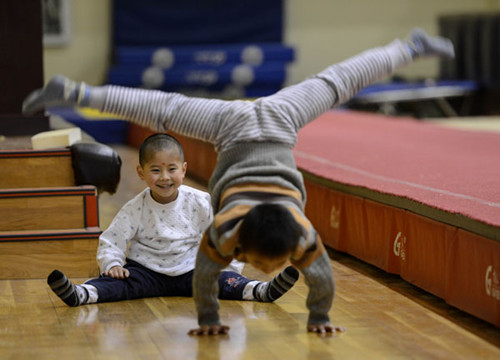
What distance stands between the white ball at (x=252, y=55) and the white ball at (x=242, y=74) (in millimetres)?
77

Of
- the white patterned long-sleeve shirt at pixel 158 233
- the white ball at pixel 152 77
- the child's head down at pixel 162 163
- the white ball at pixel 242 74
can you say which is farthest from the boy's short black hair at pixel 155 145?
the white ball at pixel 242 74

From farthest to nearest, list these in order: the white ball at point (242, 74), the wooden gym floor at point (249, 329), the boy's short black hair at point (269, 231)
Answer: the white ball at point (242, 74) < the wooden gym floor at point (249, 329) < the boy's short black hair at point (269, 231)

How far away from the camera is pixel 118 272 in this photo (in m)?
2.24

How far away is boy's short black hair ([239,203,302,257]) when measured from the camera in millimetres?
1686

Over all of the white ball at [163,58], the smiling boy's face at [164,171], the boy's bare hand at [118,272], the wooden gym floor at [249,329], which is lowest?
the wooden gym floor at [249,329]

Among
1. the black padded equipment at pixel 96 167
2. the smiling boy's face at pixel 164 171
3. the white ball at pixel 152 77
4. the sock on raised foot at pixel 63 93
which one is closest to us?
the smiling boy's face at pixel 164 171

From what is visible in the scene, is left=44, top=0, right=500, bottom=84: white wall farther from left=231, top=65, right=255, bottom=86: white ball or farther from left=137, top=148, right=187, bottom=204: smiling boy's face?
left=137, top=148, right=187, bottom=204: smiling boy's face

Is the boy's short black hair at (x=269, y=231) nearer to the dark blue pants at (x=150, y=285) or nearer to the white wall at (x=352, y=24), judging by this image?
the dark blue pants at (x=150, y=285)

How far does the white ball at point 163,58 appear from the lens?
7793 mm

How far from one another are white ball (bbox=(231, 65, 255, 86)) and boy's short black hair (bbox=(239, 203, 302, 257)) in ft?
20.8

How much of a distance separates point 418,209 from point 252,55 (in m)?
5.78

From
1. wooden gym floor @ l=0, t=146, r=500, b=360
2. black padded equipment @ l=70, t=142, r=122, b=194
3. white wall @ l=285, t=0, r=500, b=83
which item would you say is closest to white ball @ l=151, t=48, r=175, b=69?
white wall @ l=285, t=0, r=500, b=83

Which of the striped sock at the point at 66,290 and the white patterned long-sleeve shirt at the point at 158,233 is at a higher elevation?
the white patterned long-sleeve shirt at the point at 158,233

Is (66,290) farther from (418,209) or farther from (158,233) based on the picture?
(418,209)
